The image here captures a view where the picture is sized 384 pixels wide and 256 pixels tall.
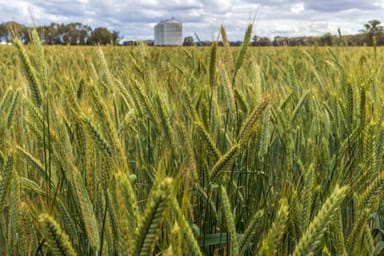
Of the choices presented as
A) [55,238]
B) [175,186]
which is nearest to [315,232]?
[175,186]

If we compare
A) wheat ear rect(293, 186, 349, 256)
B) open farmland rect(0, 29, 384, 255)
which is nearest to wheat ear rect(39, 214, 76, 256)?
open farmland rect(0, 29, 384, 255)

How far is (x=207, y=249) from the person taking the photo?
3.03 ft

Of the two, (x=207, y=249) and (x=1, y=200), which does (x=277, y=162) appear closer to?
(x=207, y=249)

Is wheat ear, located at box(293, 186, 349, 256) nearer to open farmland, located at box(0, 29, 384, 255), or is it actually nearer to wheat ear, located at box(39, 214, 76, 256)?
open farmland, located at box(0, 29, 384, 255)

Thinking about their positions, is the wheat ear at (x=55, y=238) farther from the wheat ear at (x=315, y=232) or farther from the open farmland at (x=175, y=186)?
the wheat ear at (x=315, y=232)

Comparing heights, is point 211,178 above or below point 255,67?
below

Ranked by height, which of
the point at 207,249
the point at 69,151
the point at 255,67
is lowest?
the point at 207,249

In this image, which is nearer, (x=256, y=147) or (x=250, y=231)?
(x=250, y=231)

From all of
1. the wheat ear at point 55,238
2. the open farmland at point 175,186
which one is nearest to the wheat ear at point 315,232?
the open farmland at point 175,186

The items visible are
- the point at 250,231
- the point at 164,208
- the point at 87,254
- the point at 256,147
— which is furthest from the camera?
the point at 256,147

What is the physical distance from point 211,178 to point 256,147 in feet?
1.29

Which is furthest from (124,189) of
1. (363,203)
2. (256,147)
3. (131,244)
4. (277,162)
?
(277,162)

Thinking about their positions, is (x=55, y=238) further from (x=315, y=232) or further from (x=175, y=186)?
(x=315, y=232)

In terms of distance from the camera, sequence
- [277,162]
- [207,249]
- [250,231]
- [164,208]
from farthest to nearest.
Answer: [277,162] → [207,249] → [250,231] → [164,208]
